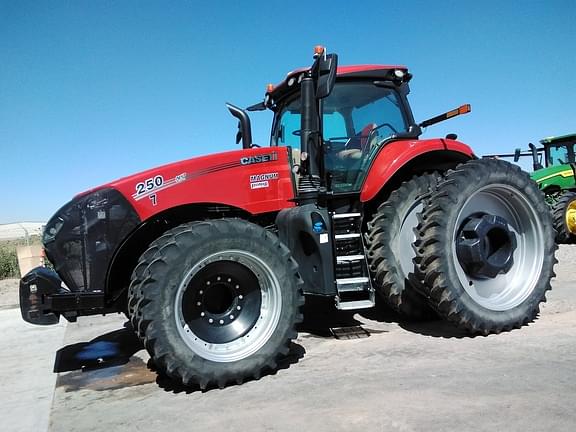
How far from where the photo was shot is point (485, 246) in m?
4.48

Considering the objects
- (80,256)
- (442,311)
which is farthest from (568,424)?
(80,256)

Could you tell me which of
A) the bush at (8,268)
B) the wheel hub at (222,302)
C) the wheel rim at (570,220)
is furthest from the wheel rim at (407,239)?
the bush at (8,268)

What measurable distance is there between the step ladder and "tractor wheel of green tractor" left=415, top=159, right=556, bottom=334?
570mm

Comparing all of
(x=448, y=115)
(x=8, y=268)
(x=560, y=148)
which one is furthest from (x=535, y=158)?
(x=8, y=268)

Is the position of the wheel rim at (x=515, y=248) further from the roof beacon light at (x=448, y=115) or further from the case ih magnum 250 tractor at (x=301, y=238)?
the roof beacon light at (x=448, y=115)

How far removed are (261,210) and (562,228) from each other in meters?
9.46

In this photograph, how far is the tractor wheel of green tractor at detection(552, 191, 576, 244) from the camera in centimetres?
1112

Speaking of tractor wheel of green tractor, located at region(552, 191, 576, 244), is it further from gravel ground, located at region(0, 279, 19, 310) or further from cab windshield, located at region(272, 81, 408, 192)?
gravel ground, located at region(0, 279, 19, 310)

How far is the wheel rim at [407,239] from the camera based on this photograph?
4637 mm

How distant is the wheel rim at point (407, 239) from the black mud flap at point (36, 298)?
10.0ft

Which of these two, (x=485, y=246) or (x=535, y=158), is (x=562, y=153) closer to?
(x=535, y=158)

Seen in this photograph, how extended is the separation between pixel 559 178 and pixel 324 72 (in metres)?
10.2

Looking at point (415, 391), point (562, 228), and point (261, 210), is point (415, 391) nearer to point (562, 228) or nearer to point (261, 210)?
point (261, 210)

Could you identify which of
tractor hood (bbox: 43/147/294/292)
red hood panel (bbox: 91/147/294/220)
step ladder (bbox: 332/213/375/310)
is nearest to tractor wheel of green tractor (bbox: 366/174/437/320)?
step ladder (bbox: 332/213/375/310)
